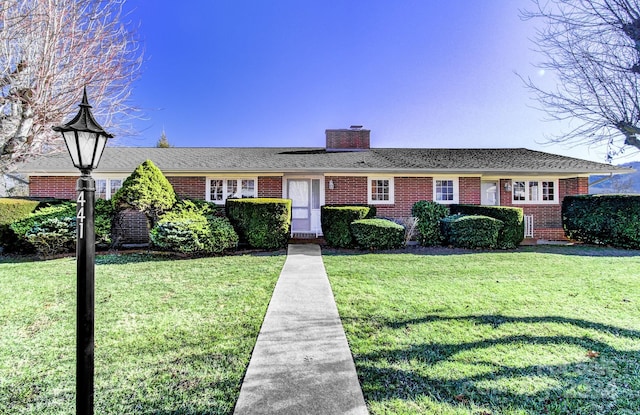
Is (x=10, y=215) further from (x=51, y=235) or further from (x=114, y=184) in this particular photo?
(x=114, y=184)

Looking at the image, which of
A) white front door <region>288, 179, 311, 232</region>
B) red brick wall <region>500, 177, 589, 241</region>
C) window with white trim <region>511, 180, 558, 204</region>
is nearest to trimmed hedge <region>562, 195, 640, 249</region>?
red brick wall <region>500, 177, 589, 241</region>

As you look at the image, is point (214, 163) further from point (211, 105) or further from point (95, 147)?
point (95, 147)

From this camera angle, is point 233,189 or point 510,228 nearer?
point 510,228

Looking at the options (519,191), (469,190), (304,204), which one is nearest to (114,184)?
(304,204)

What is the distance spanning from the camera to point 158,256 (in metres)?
8.82

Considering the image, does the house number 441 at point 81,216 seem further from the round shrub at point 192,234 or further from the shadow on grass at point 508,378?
the round shrub at point 192,234

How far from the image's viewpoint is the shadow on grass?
2477 millimetres

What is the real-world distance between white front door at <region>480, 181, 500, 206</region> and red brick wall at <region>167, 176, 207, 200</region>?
12911mm

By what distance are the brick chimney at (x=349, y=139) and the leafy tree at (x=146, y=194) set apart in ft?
28.5

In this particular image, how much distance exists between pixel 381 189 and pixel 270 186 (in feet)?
16.0

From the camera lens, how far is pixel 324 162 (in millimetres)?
12516

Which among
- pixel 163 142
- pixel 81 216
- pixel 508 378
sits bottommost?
pixel 508 378

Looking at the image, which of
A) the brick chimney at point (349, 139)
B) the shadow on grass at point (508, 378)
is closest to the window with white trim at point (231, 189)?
the brick chimney at point (349, 139)

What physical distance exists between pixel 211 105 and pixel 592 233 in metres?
18.5
